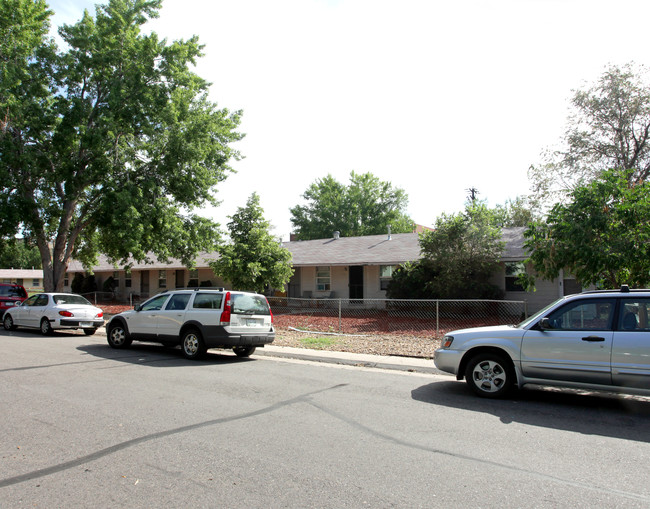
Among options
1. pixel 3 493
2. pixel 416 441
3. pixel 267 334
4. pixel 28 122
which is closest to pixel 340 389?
pixel 416 441

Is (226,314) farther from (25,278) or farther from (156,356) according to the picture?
(25,278)

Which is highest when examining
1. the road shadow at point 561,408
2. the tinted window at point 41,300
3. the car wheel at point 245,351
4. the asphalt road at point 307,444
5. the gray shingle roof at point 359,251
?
the gray shingle roof at point 359,251

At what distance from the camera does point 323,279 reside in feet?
86.7

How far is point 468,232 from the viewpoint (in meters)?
19.3

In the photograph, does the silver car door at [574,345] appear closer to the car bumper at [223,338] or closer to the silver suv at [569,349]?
the silver suv at [569,349]

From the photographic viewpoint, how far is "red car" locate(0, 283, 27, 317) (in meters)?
21.0

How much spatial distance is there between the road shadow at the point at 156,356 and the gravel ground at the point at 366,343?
2.41 metres

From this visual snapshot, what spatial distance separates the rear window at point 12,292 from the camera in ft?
69.8

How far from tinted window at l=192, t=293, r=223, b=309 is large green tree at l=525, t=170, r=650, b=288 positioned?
7.85m

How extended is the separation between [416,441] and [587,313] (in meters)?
3.60

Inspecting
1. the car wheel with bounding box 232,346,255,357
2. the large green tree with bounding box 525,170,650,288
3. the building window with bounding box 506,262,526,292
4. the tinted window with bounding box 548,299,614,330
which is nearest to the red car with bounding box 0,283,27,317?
the car wheel with bounding box 232,346,255,357

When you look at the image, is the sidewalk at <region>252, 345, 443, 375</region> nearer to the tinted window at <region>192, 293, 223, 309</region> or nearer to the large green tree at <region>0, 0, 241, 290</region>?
the tinted window at <region>192, 293, 223, 309</region>

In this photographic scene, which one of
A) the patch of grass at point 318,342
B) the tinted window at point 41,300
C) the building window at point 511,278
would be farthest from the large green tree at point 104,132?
the building window at point 511,278

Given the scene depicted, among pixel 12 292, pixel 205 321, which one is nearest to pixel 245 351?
pixel 205 321
